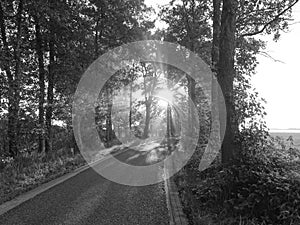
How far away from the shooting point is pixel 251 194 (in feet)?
17.4

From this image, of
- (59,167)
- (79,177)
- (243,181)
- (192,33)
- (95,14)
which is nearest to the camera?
(243,181)

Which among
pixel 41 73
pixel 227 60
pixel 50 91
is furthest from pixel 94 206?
pixel 41 73

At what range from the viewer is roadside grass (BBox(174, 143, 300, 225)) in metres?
4.92

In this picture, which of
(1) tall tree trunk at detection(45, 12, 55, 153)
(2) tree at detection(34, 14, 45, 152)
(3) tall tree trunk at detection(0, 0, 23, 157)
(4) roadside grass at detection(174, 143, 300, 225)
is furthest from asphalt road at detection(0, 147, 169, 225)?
(1) tall tree trunk at detection(45, 12, 55, 153)

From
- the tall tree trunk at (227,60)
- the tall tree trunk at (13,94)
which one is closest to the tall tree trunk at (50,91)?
the tall tree trunk at (13,94)

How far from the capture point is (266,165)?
6305 mm

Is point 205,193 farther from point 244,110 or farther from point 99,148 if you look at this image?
point 99,148

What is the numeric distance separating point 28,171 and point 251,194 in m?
8.49

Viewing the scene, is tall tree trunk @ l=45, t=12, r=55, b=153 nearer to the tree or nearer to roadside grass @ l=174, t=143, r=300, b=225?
the tree

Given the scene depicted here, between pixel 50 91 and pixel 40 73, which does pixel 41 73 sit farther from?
pixel 50 91

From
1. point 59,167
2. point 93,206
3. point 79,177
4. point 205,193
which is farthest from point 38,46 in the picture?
point 205,193

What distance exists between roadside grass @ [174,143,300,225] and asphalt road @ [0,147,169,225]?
923mm

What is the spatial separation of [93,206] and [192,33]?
1553 centimetres

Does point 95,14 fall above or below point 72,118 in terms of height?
above
